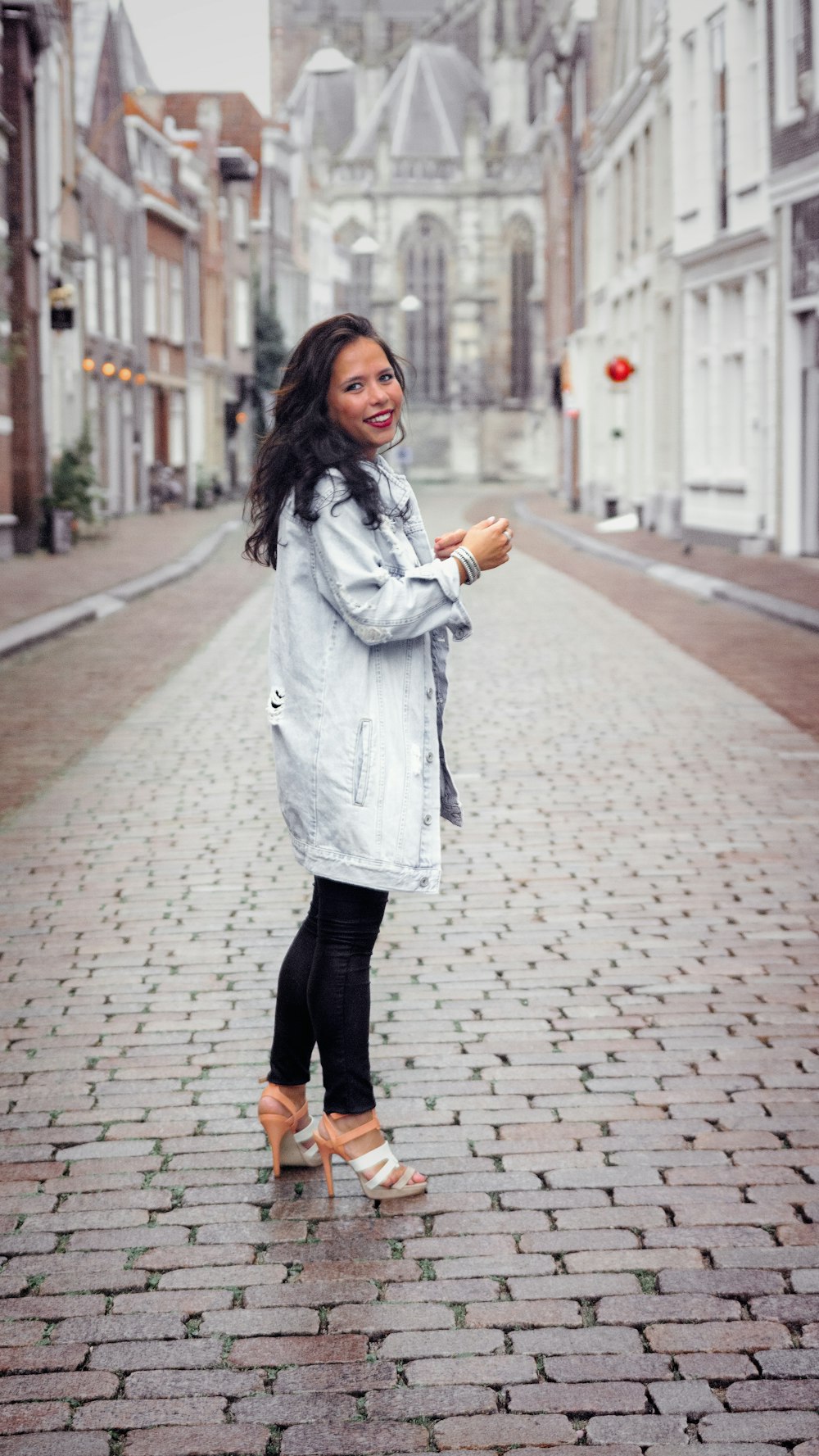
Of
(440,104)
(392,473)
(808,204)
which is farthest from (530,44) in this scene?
(392,473)

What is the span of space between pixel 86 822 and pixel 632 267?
28.8 m

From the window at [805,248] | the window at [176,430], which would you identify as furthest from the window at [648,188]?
the window at [176,430]

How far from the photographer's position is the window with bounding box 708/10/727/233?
25.7m

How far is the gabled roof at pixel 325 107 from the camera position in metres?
82.9

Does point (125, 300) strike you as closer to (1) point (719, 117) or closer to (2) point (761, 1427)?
(1) point (719, 117)

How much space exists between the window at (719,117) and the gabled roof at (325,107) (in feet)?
189

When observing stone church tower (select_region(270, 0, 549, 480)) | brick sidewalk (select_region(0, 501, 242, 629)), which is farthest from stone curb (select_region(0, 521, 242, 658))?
stone church tower (select_region(270, 0, 549, 480))

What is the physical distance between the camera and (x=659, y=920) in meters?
5.99

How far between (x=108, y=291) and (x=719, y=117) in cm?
1702

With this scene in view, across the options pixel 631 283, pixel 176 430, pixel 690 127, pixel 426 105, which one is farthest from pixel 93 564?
pixel 426 105

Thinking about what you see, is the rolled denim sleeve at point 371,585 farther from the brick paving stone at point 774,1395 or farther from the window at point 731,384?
the window at point 731,384

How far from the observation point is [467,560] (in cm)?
354

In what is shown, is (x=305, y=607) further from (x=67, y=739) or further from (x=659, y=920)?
(x=67, y=739)

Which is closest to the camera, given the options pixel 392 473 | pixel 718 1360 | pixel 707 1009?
pixel 718 1360
